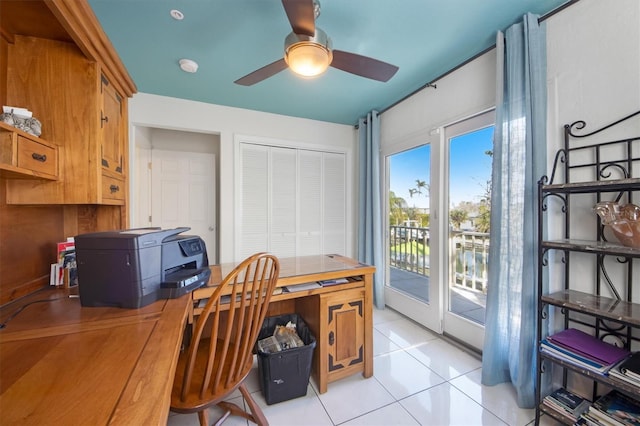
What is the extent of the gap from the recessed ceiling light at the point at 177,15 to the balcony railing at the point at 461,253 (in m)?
2.73

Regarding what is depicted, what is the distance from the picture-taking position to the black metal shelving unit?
3.92ft

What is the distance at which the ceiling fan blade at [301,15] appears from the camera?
3.82ft

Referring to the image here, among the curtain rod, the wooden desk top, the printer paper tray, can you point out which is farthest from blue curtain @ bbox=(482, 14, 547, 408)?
the printer paper tray

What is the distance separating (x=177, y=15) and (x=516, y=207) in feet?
8.30

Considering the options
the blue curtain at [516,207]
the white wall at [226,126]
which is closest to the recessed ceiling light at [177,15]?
the white wall at [226,126]

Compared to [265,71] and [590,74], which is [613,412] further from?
[265,71]

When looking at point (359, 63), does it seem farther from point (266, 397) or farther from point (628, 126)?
point (266, 397)

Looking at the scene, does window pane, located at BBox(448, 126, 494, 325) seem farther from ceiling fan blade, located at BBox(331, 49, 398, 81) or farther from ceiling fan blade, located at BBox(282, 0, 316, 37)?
ceiling fan blade, located at BBox(282, 0, 316, 37)

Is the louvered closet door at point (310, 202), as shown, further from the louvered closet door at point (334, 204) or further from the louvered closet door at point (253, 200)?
the louvered closet door at point (253, 200)

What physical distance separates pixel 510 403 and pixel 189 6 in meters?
3.22

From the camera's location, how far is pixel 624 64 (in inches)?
50.7

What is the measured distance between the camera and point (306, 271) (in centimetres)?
166

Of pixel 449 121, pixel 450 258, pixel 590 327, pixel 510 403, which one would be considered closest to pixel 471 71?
pixel 449 121

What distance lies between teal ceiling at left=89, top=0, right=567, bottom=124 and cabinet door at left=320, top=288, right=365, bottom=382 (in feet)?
6.01
